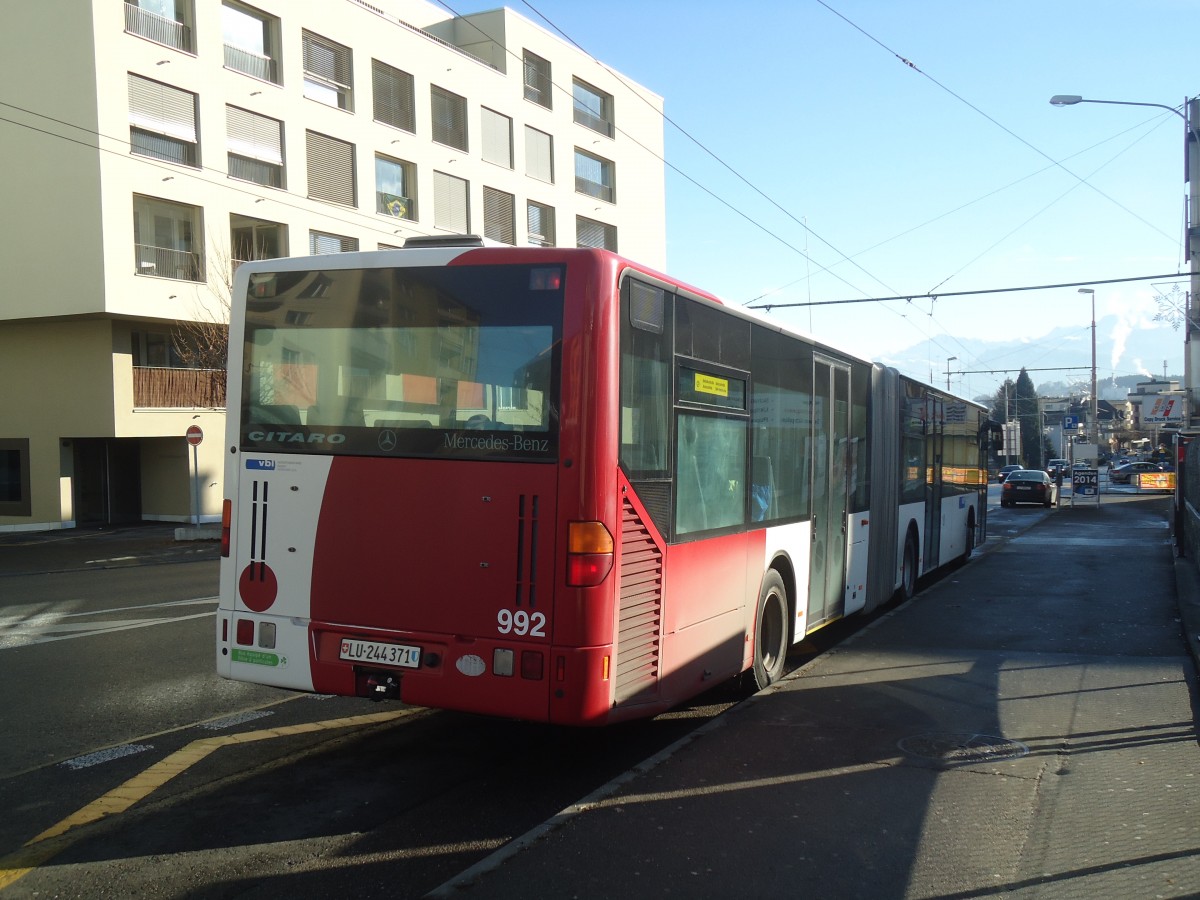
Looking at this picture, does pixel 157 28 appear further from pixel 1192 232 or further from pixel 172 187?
pixel 1192 232

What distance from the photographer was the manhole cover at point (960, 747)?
20.2 feet

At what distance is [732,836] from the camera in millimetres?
4801

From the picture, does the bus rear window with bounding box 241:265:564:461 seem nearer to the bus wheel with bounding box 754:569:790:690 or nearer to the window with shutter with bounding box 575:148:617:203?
the bus wheel with bounding box 754:569:790:690

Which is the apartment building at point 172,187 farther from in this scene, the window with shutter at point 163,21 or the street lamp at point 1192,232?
the street lamp at point 1192,232

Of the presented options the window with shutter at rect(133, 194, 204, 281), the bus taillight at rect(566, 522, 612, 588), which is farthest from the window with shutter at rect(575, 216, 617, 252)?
the bus taillight at rect(566, 522, 612, 588)

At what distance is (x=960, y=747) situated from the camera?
20.9 ft

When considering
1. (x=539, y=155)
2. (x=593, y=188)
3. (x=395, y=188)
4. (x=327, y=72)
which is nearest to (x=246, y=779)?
(x=327, y=72)

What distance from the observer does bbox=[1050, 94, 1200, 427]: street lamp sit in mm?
21378

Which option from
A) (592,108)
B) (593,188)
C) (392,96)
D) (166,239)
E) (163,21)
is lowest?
(166,239)

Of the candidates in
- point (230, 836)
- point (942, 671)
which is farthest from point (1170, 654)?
point (230, 836)

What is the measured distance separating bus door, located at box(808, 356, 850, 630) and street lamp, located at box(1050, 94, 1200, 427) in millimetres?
13610

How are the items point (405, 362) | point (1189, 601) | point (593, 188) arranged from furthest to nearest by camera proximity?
point (593, 188)
point (1189, 601)
point (405, 362)

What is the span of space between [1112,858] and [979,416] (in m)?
16.0

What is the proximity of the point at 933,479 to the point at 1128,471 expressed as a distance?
68577mm
